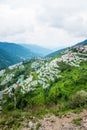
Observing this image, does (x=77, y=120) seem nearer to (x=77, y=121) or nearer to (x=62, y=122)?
(x=77, y=121)

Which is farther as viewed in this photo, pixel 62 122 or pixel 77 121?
pixel 62 122

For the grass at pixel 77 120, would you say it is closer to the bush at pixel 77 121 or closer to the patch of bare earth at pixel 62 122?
the bush at pixel 77 121

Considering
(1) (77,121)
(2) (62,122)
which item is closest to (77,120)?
(1) (77,121)

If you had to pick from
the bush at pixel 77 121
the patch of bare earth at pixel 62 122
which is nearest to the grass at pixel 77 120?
the bush at pixel 77 121

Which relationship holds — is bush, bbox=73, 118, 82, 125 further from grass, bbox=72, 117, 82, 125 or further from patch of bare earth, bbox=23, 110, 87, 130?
patch of bare earth, bbox=23, 110, 87, 130

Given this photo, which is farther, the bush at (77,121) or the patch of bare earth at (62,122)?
the bush at (77,121)

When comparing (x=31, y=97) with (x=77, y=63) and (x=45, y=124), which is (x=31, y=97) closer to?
(x=77, y=63)

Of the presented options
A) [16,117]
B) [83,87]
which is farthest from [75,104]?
[83,87]

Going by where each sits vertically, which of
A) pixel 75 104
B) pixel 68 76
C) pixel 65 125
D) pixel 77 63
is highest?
pixel 77 63
